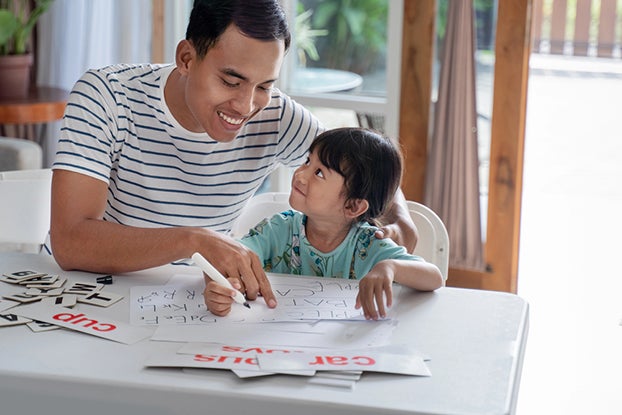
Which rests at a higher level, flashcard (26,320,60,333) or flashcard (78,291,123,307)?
flashcard (78,291,123,307)

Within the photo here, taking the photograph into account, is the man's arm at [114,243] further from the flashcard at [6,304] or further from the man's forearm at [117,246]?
the flashcard at [6,304]

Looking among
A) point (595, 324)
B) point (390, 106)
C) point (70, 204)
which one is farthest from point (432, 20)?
point (70, 204)

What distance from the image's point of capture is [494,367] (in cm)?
127

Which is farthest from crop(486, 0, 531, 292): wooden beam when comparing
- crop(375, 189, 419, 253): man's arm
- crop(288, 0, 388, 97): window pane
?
crop(375, 189, 419, 253): man's arm

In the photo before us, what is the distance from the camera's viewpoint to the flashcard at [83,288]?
153cm

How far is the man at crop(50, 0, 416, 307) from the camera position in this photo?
5.29ft

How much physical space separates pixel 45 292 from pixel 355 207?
549mm

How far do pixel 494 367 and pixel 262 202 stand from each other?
3.07 feet

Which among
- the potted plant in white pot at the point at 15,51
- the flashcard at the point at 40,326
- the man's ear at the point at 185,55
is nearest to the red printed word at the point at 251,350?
the flashcard at the point at 40,326

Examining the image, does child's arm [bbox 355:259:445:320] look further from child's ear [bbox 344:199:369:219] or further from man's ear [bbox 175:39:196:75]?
man's ear [bbox 175:39:196:75]

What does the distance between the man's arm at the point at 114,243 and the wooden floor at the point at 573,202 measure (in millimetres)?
1931

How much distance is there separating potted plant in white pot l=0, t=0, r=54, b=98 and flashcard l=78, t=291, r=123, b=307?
2.25 metres

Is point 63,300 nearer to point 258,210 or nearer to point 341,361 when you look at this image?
point 341,361

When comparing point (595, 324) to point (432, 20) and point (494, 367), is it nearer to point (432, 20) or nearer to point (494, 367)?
point (432, 20)
